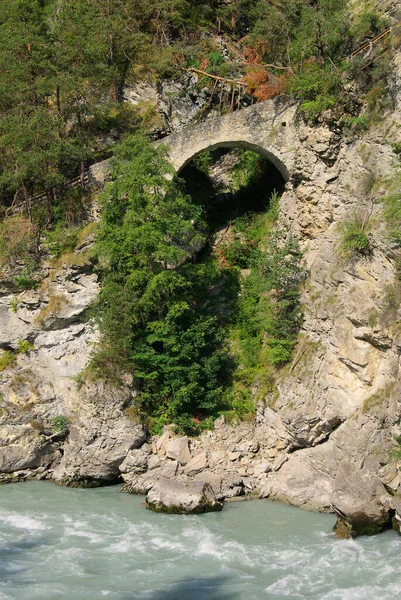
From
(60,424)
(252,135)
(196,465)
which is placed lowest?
(196,465)

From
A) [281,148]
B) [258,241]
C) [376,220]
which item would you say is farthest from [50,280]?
[376,220]

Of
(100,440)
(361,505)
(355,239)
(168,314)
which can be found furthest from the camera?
(168,314)

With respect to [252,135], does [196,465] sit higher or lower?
lower

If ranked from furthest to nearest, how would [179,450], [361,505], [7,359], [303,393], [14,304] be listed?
[14,304], [7,359], [179,450], [303,393], [361,505]

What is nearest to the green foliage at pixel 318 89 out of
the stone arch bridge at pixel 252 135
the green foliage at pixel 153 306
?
the stone arch bridge at pixel 252 135

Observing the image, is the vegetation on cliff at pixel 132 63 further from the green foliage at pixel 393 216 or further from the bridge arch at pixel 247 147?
the green foliage at pixel 393 216

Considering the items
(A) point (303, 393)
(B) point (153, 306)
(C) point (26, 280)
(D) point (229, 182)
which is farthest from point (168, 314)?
(D) point (229, 182)

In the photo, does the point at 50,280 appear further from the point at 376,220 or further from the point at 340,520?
the point at 340,520

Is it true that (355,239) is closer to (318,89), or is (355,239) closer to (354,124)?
(354,124)
